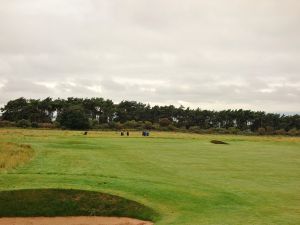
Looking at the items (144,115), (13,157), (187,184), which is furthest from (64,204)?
(144,115)

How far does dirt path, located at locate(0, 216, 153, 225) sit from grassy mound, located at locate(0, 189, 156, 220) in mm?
301

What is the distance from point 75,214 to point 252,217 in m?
7.18

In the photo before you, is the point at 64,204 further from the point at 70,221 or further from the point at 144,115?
the point at 144,115

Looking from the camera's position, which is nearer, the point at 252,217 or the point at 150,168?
the point at 252,217

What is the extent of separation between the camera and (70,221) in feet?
55.8

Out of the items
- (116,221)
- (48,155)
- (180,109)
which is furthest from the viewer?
(180,109)

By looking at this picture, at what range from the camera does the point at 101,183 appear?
2127cm

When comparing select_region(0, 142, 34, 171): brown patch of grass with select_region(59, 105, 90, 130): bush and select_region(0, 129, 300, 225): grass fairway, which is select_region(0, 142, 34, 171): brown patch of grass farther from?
select_region(59, 105, 90, 130): bush

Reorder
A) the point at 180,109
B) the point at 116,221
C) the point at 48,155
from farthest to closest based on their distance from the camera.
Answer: the point at 180,109 < the point at 48,155 < the point at 116,221

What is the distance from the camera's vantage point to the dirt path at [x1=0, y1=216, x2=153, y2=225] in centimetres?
1667

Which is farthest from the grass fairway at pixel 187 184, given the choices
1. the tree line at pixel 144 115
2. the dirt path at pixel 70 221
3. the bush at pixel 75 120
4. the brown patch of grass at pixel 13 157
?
the tree line at pixel 144 115

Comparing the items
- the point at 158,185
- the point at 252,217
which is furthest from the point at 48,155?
the point at 252,217

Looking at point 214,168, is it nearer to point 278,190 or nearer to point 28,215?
point 278,190

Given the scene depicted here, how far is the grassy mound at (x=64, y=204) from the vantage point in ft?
57.5
